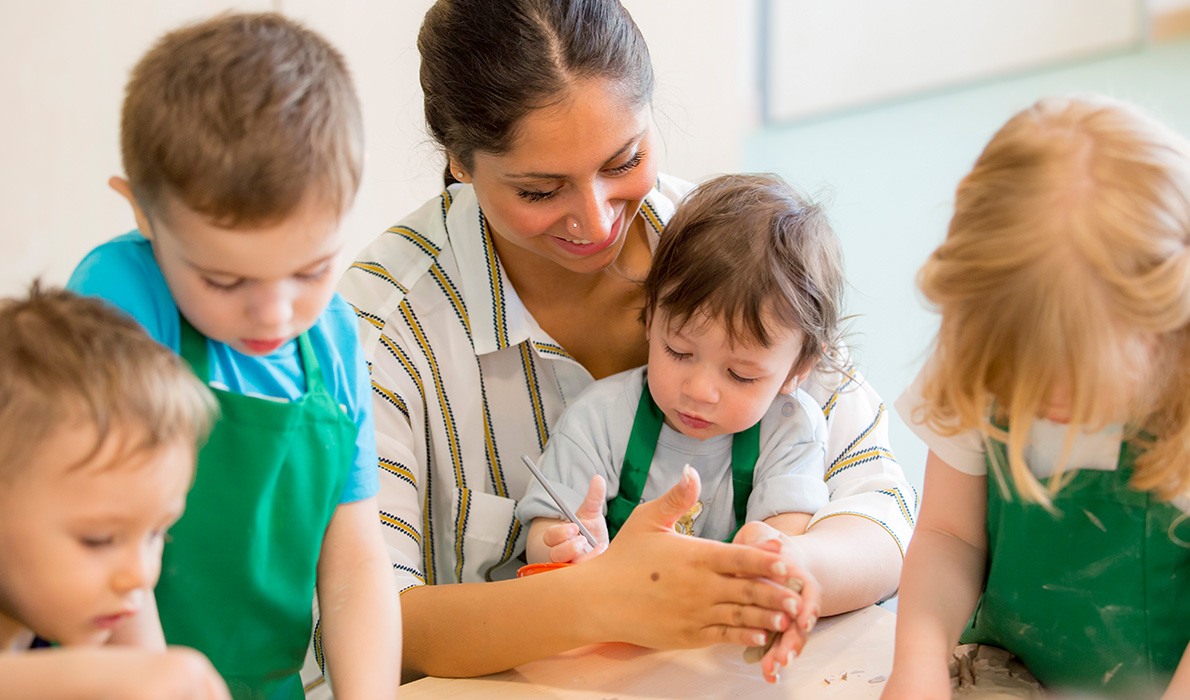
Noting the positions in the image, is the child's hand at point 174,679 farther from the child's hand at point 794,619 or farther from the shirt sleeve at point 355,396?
the child's hand at point 794,619

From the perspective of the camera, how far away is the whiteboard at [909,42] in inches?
226

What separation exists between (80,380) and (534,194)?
0.64 meters

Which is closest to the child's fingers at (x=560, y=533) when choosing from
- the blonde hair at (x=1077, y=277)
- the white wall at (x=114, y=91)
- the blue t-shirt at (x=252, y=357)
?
the blue t-shirt at (x=252, y=357)

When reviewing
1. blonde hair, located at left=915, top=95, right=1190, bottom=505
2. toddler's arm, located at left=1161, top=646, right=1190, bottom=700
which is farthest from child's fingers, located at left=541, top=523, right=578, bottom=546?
toddler's arm, located at left=1161, top=646, right=1190, bottom=700

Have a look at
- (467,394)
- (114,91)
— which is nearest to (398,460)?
(467,394)

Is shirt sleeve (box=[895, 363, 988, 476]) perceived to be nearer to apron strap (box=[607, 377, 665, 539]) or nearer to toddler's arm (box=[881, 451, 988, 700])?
toddler's arm (box=[881, 451, 988, 700])

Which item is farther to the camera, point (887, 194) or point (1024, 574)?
point (887, 194)

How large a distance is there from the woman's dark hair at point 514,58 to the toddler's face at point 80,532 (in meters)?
0.59

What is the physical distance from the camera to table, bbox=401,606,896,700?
0.94 m

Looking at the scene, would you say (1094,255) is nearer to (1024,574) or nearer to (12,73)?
(1024,574)

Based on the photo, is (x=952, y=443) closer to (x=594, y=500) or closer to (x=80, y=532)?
(x=594, y=500)

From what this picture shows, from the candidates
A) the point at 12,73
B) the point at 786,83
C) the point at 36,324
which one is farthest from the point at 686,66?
the point at 786,83

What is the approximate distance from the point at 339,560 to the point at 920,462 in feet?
6.51

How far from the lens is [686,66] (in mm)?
2256
